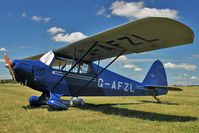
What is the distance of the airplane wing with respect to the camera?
4.71 meters

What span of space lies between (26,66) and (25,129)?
3374mm

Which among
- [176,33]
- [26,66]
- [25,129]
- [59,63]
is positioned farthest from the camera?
[59,63]

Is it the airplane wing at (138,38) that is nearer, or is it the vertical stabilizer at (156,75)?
the airplane wing at (138,38)

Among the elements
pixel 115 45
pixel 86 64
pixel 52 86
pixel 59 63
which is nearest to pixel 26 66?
pixel 52 86

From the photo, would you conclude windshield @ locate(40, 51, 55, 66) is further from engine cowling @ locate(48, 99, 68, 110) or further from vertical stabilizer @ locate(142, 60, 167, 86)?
vertical stabilizer @ locate(142, 60, 167, 86)

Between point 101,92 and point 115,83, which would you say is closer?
point 101,92

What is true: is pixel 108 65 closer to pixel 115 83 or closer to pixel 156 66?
pixel 115 83

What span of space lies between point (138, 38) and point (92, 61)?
3.56 m

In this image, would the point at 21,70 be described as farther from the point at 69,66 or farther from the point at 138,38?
the point at 138,38

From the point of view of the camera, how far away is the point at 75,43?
712 centimetres

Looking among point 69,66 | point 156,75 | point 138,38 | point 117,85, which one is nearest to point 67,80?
point 69,66

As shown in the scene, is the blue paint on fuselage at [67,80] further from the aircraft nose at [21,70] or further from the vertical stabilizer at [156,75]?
the vertical stabilizer at [156,75]

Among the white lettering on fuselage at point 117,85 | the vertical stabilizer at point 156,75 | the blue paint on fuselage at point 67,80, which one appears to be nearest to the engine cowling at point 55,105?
the blue paint on fuselage at point 67,80

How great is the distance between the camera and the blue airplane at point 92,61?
516cm
